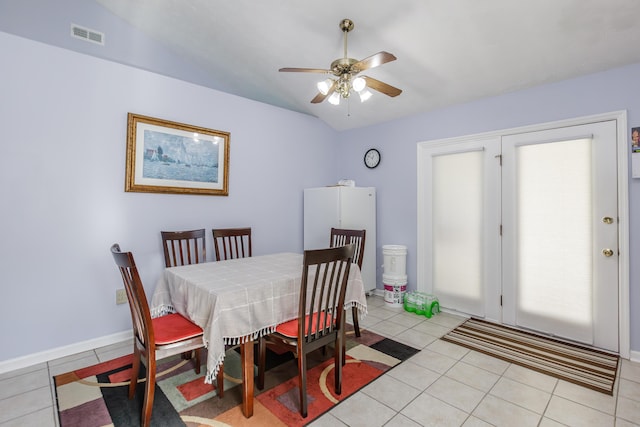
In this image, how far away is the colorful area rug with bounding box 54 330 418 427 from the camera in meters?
1.80

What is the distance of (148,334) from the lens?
1654mm

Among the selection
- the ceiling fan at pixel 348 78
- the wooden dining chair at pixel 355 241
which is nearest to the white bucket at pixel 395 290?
the wooden dining chair at pixel 355 241

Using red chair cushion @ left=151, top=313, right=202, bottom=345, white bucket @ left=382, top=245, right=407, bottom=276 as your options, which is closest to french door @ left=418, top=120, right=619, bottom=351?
white bucket @ left=382, top=245, right=407, bottom=276

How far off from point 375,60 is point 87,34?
2.71m

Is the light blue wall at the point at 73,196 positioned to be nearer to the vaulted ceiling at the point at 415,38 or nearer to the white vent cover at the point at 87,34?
the white vent cover at the point at 87,34

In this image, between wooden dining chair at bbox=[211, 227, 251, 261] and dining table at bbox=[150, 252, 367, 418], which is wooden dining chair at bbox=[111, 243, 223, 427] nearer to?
dining table at bbox=[150, 252, 367, 418]

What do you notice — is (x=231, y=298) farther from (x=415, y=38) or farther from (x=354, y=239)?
(x=415, y=38)

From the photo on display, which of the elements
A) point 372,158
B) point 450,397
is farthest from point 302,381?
point 372,158

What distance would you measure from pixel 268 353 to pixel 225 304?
1093mm

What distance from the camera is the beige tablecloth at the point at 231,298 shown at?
1721 millimetres

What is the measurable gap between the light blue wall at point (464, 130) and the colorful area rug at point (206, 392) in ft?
6.09

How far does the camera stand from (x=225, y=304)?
1.73 m

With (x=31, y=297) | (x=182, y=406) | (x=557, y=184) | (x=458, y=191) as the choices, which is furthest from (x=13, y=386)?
(x=557, y=184)

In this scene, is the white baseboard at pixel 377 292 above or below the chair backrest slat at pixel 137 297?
below
